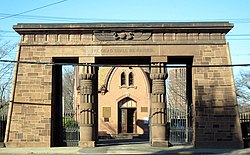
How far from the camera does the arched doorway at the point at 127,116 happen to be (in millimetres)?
44438

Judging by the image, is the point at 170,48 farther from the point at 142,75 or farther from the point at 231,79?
the point at 142,75

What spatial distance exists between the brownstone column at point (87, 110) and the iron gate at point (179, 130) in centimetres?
632

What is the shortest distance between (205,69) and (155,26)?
3.94m

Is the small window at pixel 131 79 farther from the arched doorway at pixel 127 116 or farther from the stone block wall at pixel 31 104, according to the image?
the stone block wall at pixel 31 104

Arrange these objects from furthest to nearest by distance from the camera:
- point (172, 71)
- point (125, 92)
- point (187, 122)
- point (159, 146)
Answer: point (172, 71)
point (125, 92)
point (187, 122)
point (159, 146)

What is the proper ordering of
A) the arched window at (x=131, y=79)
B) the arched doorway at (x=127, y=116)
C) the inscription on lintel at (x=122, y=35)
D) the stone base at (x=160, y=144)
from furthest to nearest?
the arched window at (x=131, y=79) < the arched doorway at (x=127, y=116) < the inscription on lintel at (x=122, y=35) < the stone base at (x=160, y=144)

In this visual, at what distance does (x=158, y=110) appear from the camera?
24.9m

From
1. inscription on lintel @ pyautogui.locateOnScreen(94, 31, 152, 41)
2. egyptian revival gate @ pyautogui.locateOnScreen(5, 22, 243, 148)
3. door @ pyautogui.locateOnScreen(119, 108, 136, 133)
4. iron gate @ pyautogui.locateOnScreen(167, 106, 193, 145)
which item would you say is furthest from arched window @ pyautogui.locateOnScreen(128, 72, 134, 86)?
inscription on lintel @ pyautogui.locateOnScreen(94, 31, 152, 41)

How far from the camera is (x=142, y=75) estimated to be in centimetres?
4603

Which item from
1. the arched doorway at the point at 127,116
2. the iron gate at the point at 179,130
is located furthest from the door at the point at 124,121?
the iron gate at the point at 179,130

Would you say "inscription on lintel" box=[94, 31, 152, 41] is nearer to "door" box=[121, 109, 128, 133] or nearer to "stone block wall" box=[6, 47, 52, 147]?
"stone block wall" box=[6, 47, 52, 147]

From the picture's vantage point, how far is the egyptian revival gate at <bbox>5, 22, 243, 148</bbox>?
81.4 ft

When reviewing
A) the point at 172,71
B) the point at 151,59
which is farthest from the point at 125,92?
the point at 172,71

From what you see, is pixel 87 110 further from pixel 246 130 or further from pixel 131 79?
pixel 131 79
